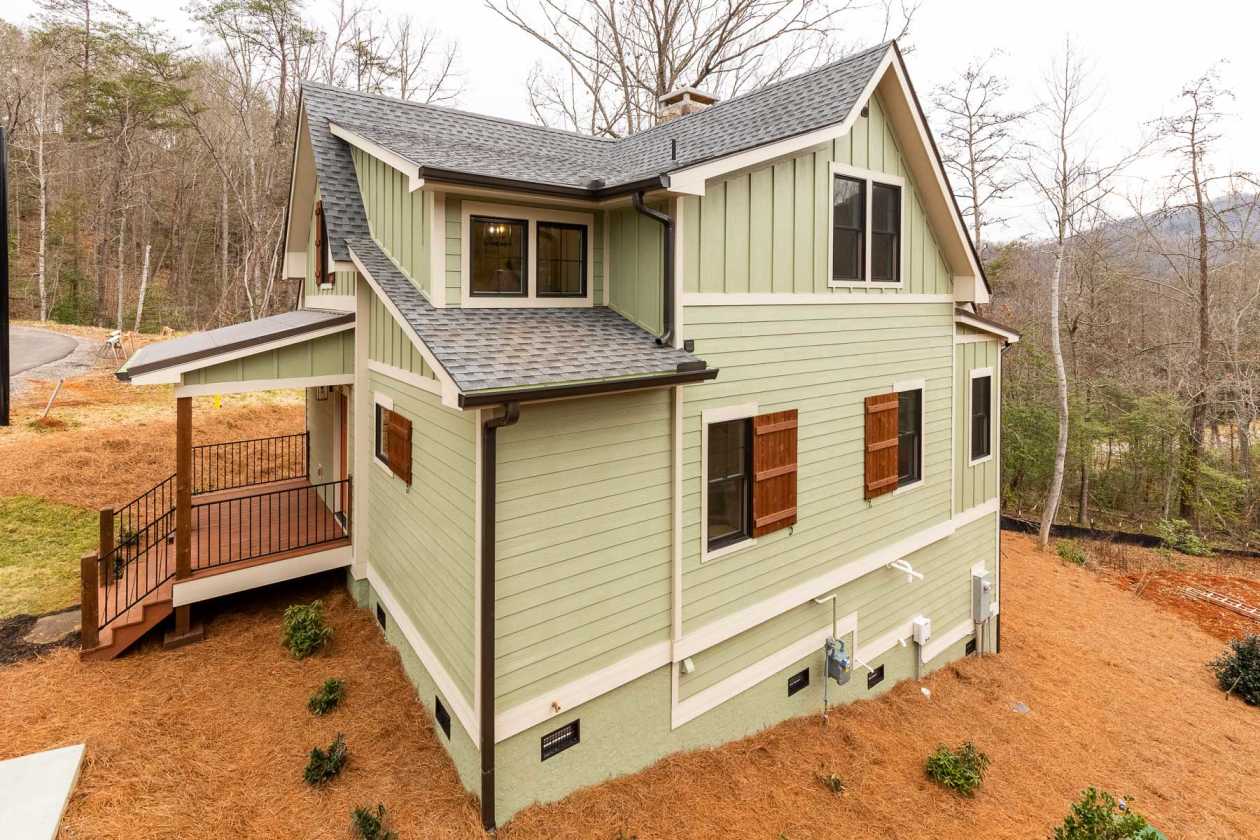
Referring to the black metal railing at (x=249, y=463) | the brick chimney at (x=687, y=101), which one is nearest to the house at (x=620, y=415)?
the brick chimney at (x=687, y=101)

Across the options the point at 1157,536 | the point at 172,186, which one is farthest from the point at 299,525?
the point at 172,186

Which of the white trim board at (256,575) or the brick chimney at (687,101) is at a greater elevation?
the brick chimney at (687,101)

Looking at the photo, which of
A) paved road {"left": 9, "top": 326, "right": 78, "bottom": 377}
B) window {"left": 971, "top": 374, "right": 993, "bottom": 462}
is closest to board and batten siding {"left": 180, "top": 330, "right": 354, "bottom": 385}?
window {"left": 971, "top": 374, "right": 993, "bottom": 462}

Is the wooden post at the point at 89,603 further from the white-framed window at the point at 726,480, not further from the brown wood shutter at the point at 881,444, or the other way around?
the brown wood shutter at the point at 881,444

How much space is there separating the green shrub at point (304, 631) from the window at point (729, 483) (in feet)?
15.6

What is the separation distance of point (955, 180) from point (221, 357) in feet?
61.5

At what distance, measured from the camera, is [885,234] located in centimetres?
799

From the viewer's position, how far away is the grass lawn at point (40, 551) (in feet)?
27.1

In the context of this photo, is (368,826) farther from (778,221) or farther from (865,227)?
(865,227)

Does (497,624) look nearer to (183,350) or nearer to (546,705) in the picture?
(546,705)

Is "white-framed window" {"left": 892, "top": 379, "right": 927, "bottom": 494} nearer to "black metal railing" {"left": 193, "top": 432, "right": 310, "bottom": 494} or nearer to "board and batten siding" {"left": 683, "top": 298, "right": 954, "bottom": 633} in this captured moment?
"board and batten siding" {"left": 683, "top": 298, "right": 954, "bottom": 633}

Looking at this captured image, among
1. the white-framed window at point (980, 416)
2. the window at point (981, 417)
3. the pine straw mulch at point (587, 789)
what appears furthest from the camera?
the window at point (981, 417)

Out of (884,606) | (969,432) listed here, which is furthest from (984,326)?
(884,606)

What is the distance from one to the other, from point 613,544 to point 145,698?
5152 mm
